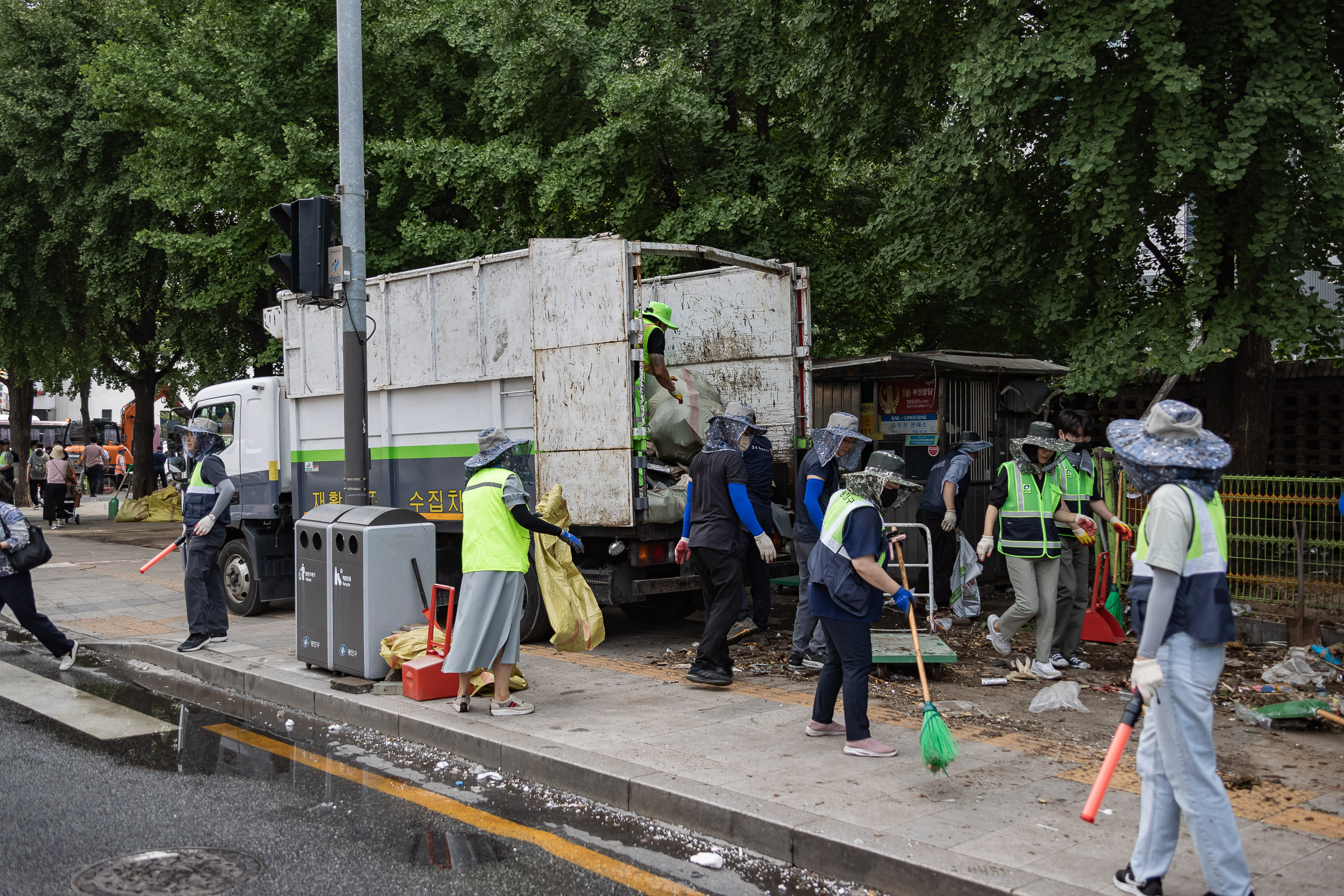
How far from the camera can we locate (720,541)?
24.0 feet

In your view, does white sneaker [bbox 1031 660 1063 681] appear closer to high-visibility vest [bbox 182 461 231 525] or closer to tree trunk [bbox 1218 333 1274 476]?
tree trunk [bbox 1218 333 1274 476]

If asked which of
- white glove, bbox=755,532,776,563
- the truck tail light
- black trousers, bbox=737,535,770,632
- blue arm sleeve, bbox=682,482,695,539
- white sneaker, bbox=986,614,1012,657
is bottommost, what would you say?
white sneaker, bbox=986,614,1012,657

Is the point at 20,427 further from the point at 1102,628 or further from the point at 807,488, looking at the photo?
the point at 1102,628

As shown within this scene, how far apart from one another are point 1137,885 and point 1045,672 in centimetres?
392

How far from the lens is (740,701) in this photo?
22.5ft

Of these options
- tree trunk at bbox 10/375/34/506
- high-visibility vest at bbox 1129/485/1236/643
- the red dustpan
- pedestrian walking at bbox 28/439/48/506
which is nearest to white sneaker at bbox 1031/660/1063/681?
the red dustpan

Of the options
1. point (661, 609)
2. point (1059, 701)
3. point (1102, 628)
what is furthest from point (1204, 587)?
point (661, 609)

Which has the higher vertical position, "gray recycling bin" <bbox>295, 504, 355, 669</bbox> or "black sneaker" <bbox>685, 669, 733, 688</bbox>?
"gray recycling bin" <bbox>295, 504, 355, 669</bbox>

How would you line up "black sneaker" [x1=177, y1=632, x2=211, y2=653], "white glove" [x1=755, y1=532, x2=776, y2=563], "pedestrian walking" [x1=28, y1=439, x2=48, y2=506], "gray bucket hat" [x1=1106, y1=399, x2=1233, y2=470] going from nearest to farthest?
"gray bucket hat" [x1=1106, y1=399, x2=1233, y2=470] → "white glove" [x1=755, y1=532, x2=776, y2=563] → "black sneaker" [x1=177, y1=632, x2=211, y2=653] → "pedestrian walking" [x1=28, y1=439, x2=48, y2=506]

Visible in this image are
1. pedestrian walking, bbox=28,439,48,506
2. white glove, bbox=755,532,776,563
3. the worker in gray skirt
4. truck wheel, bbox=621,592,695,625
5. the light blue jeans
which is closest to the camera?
the light blue jeans

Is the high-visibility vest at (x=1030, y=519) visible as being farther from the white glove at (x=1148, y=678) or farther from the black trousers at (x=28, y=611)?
the black trousers at (x=28, y=611)

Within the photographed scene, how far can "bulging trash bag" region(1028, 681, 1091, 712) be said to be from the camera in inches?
261

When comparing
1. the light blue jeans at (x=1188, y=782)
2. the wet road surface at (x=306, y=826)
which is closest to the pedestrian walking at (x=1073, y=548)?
the light blue jeans at (x=1188, y=782)

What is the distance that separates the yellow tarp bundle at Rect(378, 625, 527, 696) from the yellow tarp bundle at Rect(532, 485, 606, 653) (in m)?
0.37
